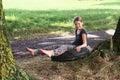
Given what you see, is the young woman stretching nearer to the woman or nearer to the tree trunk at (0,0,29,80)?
the woman

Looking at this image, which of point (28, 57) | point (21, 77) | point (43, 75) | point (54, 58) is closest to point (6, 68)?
point (21, 77)

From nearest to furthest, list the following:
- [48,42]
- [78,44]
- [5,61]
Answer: [5,61] → [78,44] → [48,42]

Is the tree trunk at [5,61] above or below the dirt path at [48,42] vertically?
above

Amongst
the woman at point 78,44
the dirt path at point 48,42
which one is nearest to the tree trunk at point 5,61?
the woman at point 78,44

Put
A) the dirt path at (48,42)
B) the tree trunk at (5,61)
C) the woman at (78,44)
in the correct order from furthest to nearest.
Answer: the dirt path at (48,42) < the woman at (78,44) < the tree trunk at (5,61)

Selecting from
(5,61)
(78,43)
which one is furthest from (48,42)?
(5,61)

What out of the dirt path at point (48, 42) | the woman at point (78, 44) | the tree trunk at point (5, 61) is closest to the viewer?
the tree trunk at point (5, 61)

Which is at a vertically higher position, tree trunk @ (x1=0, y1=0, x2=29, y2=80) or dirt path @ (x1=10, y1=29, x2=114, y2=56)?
tree trunk @ (x1=0, y1=0, x2=29, y2=80)

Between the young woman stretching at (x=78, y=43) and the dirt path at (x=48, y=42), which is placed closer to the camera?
the young woman stretching at (x=78, y=43)

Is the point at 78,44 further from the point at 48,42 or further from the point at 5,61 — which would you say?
the point at 48,42

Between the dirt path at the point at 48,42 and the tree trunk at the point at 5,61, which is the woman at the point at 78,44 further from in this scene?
the dirt path at the point at 48,42

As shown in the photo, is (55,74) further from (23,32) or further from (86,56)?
(23,32)

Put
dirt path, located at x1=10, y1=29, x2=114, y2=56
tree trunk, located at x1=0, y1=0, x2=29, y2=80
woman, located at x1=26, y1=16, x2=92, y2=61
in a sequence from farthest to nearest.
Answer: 1. dirt path, located at x1=10, y1=29, x2=114, y2=56
2. woman, located at x1=26, y1=16, x2=92, y2=61
3. tree trunk, located at x1=0, y1=0, x2=29, y2=80

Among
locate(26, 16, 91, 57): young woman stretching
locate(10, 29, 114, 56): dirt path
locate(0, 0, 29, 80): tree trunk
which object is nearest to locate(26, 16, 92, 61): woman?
locate(26, 16, 91, 57): young woman stretching
